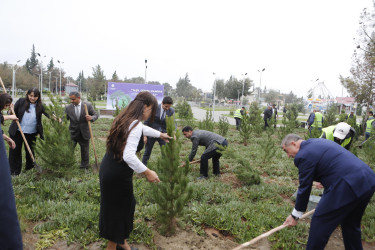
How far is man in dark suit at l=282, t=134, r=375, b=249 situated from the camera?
245 centimetres

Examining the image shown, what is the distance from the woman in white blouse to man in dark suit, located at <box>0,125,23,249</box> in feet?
4.65

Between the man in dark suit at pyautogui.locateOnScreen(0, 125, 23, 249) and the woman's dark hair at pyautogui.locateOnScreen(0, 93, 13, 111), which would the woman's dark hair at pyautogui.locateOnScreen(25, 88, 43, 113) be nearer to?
the woman's dark hair at pyautogui.locateOnScreen(0, 93, 13, 111)

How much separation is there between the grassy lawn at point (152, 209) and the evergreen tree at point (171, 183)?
442mm

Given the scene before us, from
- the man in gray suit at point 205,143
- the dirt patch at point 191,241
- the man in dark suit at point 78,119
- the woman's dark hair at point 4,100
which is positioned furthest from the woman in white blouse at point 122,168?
the man in dark suit at point 78,119

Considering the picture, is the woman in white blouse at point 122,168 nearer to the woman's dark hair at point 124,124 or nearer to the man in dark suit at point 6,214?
the woman's dark hair at point 124,124

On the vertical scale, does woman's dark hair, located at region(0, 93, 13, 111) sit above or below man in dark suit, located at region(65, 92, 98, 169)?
above

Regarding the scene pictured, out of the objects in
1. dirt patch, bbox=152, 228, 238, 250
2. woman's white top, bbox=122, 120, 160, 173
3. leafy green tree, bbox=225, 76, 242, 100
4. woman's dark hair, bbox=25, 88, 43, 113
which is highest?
leafy green tree, bbox=225, 76, 242, 100

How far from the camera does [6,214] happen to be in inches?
35.7

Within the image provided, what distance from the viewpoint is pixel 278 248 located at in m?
3.40

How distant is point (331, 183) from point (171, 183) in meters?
1.81

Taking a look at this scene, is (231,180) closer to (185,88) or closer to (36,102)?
(36,102)

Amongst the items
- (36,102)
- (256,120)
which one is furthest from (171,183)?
(256,120)

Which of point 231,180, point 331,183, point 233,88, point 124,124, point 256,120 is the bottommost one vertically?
point 231,180

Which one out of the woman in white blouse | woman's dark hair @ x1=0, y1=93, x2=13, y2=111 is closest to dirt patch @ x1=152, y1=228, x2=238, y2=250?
the woman in white blouse
